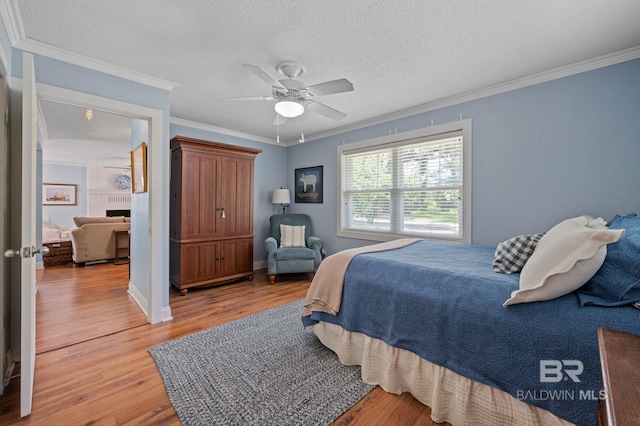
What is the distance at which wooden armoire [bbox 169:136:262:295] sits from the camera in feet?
11.8

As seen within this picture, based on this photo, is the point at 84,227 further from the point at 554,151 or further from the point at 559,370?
the point at 554,151

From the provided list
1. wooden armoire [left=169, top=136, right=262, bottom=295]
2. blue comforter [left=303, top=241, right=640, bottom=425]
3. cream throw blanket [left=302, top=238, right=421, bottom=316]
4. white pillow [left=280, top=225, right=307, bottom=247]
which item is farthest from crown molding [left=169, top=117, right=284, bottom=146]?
blue comforter [left=303, top=241, right=640, bottom=425]

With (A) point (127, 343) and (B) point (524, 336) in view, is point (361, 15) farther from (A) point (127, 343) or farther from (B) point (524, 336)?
(A) point (127, 343)

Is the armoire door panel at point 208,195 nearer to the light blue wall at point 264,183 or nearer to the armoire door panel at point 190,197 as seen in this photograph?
the armoire door panel at point 190,197

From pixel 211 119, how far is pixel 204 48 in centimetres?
195

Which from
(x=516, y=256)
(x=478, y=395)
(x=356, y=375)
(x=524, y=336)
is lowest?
(x=356, y=375)

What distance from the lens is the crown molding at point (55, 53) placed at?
5.77 ft

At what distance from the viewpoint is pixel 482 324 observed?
1363mm

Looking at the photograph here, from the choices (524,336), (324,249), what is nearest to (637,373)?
(524,336)

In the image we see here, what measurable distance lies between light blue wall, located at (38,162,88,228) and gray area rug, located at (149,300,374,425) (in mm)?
8459

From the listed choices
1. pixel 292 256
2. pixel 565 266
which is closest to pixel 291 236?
pixel 292 256

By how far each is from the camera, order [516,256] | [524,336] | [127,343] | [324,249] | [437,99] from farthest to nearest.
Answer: [324,249] → [437,99] → [127,343] → [516,256] → [524,336]

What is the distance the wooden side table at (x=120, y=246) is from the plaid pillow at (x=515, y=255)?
6345mm

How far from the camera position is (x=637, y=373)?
655 mm
